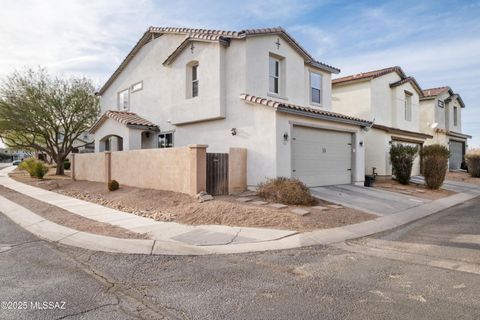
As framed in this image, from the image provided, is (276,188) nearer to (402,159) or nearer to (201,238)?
(201,238)

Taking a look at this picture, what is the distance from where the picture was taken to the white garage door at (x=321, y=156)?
13150 millimetres

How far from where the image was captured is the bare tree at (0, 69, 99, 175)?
73.5 ft

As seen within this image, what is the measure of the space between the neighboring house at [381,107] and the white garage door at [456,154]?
8.78 metres

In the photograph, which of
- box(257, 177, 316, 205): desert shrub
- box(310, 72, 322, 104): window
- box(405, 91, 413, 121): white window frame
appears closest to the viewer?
box(257, 177, 316, 205): desert shrub

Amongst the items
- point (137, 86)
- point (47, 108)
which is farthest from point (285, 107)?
point (47, 108)

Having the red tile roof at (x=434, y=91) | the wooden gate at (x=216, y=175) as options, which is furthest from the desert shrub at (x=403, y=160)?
the red tile roof at (x=434, y=91)

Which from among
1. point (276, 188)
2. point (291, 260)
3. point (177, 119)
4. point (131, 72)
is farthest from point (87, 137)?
point (291, 260)

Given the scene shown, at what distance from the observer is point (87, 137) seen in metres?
45.2

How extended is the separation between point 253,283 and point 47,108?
80.1 ft

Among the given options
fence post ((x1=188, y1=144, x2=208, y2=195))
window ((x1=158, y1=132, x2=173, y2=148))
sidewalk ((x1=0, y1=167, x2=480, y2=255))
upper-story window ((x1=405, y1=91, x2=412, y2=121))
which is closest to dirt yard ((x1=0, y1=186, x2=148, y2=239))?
sidewalk ((x1=0, y1=167, x2=480, y2=255))

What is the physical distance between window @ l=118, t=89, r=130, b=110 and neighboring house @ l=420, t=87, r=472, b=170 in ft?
77.1

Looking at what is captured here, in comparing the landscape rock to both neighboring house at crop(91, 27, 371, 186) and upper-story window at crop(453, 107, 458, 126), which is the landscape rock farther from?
upper-story window at crop(453, 107, 458, 126)

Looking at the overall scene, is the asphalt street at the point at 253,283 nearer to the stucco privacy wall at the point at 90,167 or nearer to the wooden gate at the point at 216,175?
the wooden gate at the point at 216,175

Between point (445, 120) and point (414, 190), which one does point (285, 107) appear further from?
point (445, 120)
